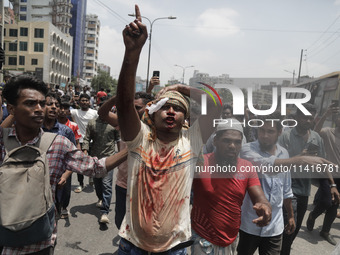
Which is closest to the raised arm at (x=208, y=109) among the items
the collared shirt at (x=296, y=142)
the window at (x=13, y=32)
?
the collared shirt at (x=296, y=142)

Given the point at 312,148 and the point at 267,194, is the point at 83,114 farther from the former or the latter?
the point at 312,148

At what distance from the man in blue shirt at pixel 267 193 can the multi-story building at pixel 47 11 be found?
7148 centimetres

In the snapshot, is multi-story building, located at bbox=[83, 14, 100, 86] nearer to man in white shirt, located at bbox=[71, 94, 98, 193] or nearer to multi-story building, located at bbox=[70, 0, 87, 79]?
multi-story building, located at bbox=[70, 0, 87, 79]

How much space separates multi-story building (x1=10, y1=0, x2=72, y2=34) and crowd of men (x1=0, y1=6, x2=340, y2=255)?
7146 cm

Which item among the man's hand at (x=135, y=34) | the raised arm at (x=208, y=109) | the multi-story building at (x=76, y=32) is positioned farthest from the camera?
the multi-story building at (x=76, y=32)

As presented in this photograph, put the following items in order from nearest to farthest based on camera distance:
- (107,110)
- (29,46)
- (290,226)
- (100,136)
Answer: (107,110), (290,226), (100,136), (29,46)

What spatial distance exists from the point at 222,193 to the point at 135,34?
4.18 ft

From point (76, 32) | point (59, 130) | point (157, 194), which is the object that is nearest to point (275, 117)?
point (157, 194)

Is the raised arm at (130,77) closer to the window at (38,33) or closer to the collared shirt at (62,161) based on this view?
the collared shirt at (62,161)

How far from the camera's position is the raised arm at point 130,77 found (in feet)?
4.94

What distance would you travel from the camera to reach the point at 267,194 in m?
2.50

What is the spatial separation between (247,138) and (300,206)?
1140 millimetres

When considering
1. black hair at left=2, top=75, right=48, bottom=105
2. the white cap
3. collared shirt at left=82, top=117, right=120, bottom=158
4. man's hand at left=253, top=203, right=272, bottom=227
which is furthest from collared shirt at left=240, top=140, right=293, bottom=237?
collared shirt at left=82, top=117, right=120, bottom=158

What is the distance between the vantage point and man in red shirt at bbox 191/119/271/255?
2.10 m
